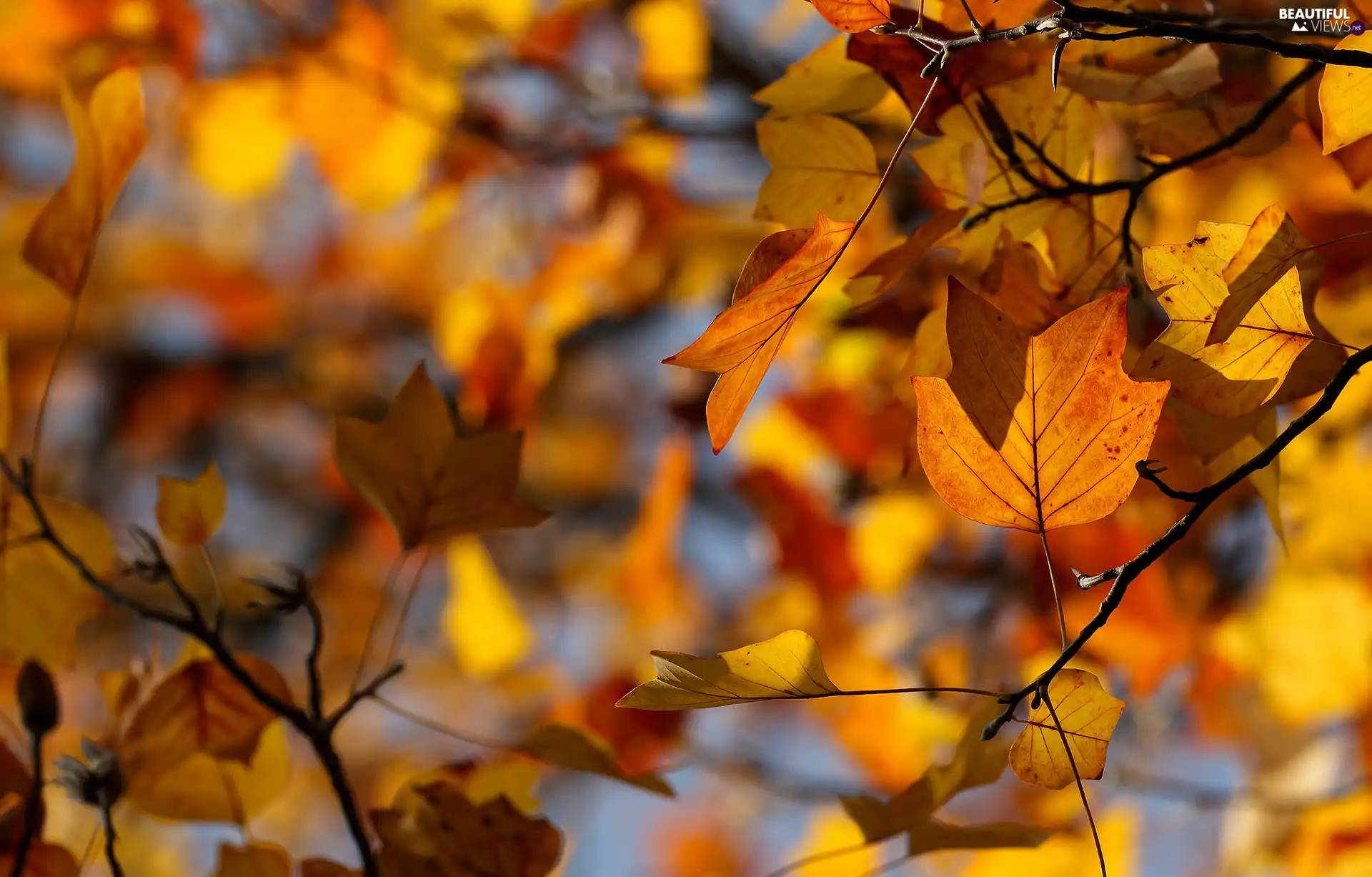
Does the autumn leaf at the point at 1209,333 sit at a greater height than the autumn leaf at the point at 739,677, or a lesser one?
greater

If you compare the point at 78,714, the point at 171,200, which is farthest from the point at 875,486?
the point at 171,200

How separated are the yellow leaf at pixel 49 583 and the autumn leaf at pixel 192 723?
0.22 feet

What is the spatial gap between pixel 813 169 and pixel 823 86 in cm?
3

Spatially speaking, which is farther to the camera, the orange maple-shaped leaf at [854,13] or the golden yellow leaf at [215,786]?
the golden yellow leaf at [215,786]

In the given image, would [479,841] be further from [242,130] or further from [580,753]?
[242,130]

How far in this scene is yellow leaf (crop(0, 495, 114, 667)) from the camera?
0.49 metres

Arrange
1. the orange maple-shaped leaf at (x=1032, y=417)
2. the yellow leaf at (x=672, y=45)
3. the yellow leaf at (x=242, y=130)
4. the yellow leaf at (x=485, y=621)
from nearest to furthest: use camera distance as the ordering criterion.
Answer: the orange maple-shaped leaf at (x=1032, y=417) → the yellow leaf at (x=485, y=621) → the yellow leaf at (x=672, y=45) → the yellow leaf at (x=242, y=130)

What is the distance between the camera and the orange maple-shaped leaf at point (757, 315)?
321 mm

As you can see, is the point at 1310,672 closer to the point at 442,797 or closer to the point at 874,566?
the point at 874,566

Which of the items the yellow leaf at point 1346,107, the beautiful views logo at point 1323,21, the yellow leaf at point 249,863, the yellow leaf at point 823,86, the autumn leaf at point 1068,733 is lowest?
the yellow leaf at point 249,863

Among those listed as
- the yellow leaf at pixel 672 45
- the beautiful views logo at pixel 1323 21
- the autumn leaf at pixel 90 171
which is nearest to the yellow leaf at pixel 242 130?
the yellow leaf at pixel 672 45

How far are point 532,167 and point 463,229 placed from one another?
4.24ft

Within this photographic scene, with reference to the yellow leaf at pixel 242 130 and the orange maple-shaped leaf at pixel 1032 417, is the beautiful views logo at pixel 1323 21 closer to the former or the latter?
the orange maple-shaped leaf at pixel 1032 417

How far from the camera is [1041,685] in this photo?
307 millimetres
